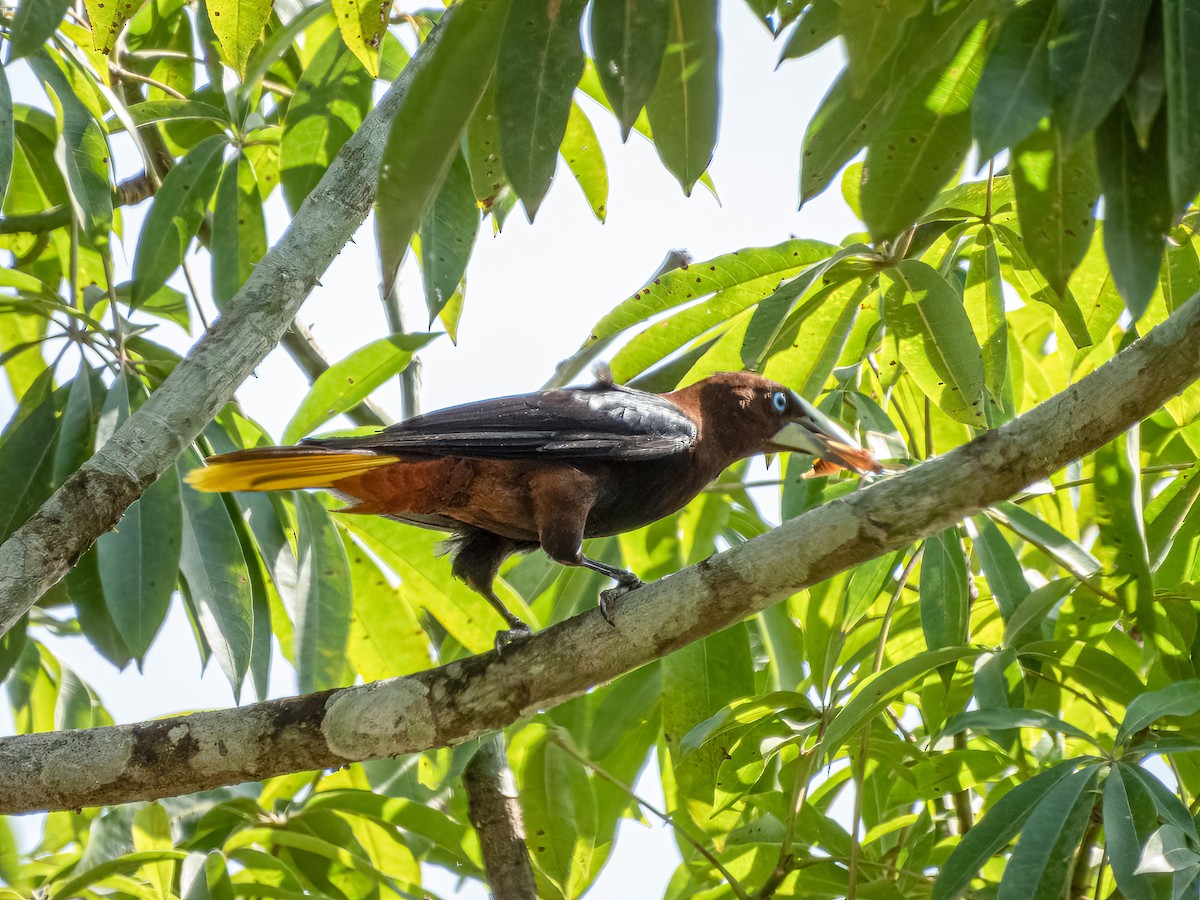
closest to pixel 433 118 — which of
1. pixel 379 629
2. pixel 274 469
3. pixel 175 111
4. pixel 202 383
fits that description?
pixel 202 383

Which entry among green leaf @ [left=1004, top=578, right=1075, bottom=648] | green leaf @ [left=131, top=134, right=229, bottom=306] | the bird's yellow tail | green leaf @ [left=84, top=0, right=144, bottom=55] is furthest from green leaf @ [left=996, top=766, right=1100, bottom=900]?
green leaf @ [left=84, top=0, right=144, bottom=55]

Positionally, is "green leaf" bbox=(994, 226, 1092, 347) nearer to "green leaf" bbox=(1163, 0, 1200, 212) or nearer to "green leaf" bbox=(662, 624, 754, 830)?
"green leaf" bbox=(1163, 0, 1200, 212)

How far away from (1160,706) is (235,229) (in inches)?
107

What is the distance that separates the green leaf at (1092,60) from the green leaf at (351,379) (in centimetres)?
188

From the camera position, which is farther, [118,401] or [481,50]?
[118,401]

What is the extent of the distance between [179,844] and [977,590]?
234 centimetres

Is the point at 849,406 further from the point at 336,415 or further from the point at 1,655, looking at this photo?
the point at 1,655

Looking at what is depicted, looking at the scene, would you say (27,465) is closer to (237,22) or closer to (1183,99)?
(237,22)

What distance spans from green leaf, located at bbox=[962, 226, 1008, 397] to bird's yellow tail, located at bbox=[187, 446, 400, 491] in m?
1.48

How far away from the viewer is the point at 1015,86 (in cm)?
154

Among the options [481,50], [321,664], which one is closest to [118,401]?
[321,664]

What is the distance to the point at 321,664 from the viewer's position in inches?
122

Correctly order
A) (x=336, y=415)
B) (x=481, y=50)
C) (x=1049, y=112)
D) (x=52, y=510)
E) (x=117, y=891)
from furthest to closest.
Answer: (x=336, y=415), (x=117, y=891), (x=52, y=510), (x=481, y=50), (x=1049, y=112)

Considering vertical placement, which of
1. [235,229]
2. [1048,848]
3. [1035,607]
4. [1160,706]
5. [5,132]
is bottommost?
[1048,848]
